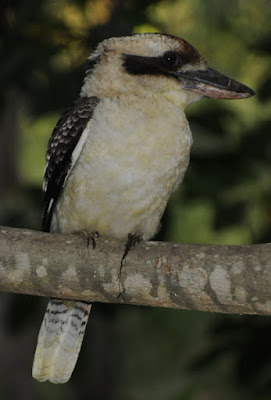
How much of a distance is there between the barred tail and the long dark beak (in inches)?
44.7

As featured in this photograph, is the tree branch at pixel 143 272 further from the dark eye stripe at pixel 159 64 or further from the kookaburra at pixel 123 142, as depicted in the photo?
the dark eye stripe at pixel 159 64

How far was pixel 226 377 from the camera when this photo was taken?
417 centimetres

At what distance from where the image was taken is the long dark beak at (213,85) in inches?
140

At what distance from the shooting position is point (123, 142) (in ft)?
11.1

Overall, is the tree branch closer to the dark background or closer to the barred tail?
the barred tail

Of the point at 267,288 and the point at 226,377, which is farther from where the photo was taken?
the point at 226,377

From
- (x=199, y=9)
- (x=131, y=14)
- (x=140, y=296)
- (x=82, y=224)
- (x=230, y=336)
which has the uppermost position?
(x=199, y=9)

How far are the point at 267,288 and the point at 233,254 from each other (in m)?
0.17

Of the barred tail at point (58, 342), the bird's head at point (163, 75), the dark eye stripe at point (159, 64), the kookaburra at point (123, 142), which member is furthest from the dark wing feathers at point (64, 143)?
the barred tail at point (58, 342)

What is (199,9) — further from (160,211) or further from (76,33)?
(160,211)

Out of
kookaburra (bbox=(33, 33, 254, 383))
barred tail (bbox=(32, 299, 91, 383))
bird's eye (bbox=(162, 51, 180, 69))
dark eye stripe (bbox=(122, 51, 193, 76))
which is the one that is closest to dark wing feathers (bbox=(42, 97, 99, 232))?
kookaburra (bbox=(33, 33, 254, 383))

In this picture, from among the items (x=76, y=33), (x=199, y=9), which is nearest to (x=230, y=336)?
(x=76, y=33)

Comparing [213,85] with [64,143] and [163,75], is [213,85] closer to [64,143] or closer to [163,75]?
[163,75]

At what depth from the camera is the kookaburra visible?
3412mm
